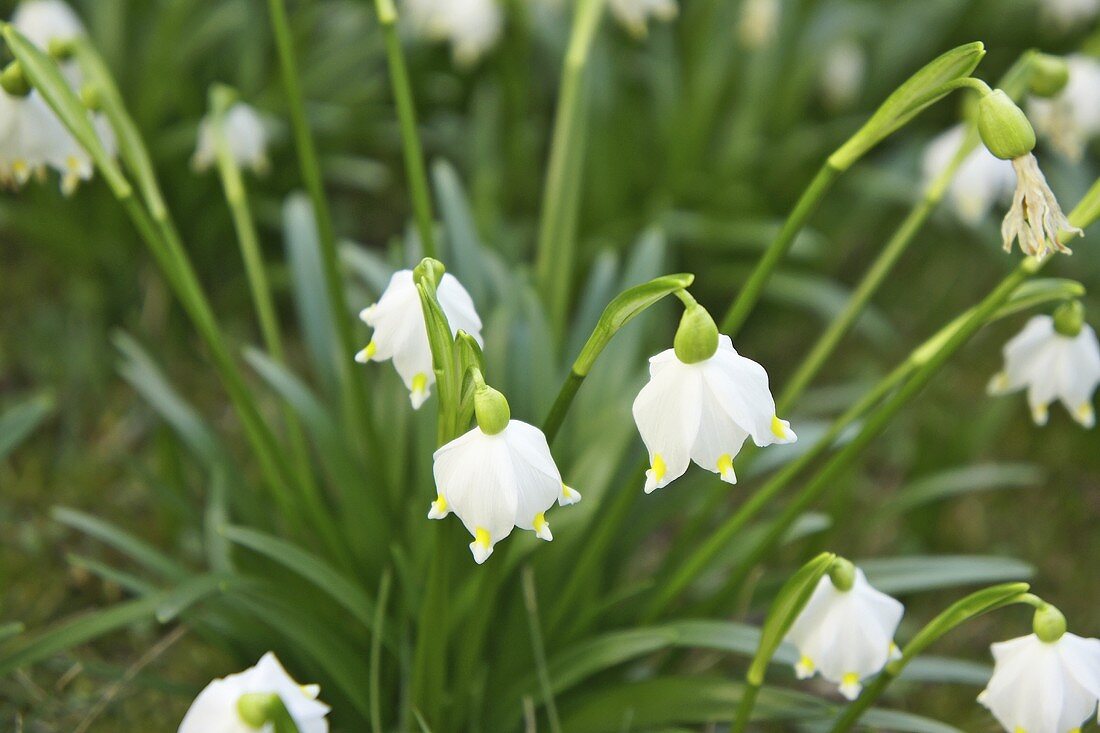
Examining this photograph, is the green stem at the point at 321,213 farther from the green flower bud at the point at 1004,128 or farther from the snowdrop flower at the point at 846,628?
the green flower bud at the point at 1004,128

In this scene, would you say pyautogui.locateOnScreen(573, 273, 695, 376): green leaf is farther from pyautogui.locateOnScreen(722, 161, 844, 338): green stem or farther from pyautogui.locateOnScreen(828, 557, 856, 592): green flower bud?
pyautogui.locateOnScreen(828, 557, 856, 592): green flower bud

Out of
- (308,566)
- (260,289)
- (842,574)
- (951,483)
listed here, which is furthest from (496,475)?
(951,483)

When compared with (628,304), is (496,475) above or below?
below

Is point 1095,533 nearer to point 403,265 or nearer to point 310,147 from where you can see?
point 403,265

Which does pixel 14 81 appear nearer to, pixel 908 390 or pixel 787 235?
pixel 787 235

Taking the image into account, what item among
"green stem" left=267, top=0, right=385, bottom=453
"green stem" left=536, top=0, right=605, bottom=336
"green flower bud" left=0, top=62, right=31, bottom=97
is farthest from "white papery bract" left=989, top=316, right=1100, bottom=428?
"green flower bud" left=0, top=62, right=31, bottom=97

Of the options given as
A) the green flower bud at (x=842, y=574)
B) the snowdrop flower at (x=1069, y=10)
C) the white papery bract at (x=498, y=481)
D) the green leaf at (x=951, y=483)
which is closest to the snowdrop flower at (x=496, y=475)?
the white papery bract at (x=498, y=481)

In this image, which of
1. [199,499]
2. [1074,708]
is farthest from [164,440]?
[1074,708]
